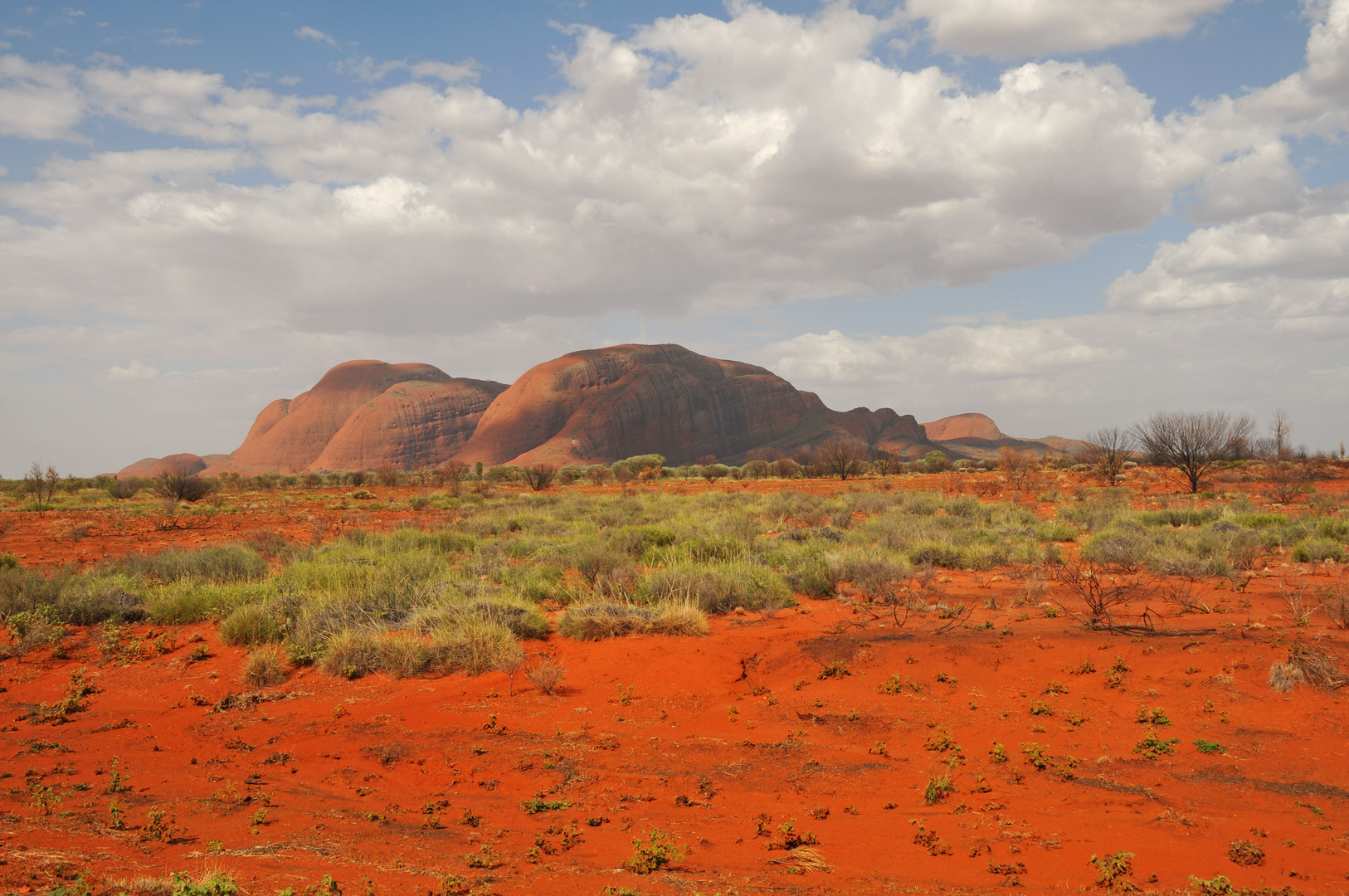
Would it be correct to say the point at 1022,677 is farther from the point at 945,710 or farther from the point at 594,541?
the point at 594,541

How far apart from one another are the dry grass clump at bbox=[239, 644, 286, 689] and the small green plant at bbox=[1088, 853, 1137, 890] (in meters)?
7.22

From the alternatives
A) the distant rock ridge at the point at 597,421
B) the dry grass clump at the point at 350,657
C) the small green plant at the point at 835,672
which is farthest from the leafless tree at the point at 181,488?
the distant rock ridge at the point at 597,421

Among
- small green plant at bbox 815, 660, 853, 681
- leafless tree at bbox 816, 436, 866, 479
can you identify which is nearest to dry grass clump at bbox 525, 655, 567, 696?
small green plant at bbox 815, 660, 853, 681

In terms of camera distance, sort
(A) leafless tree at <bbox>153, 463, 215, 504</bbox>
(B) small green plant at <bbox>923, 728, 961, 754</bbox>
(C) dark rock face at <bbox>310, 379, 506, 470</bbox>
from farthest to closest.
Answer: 1. (C) dark rock face at <bbox>310, 379, 506, 470</bbox>
2. (A) leafless tree at <bbox>153, 463, 215, 504</bbox>
3. (B) small green plant at <bbox>923, 728, 961, 754</bbox>

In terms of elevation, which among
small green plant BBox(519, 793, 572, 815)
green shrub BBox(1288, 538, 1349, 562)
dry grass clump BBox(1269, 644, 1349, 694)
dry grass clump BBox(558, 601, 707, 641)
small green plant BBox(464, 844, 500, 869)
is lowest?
small green plant BBox(519, 793, 572, 815)

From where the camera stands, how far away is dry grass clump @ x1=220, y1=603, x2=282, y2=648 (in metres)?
8.34

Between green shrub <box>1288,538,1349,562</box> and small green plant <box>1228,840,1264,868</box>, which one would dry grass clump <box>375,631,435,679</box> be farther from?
green shrub <box>1288,538,1349,562</box>

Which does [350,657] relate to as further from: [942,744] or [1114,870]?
[1114,870]

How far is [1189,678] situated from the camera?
5.97m

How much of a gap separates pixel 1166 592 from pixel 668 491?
896 inches

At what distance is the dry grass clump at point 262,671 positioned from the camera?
724cm

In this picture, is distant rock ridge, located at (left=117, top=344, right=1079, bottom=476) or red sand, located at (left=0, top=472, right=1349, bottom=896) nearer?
red sand, located at (left=0, top=472, right=1349, bottom=896)

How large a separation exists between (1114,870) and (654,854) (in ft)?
7.40

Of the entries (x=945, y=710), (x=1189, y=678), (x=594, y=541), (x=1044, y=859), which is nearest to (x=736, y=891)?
(x=1044, y=859)
